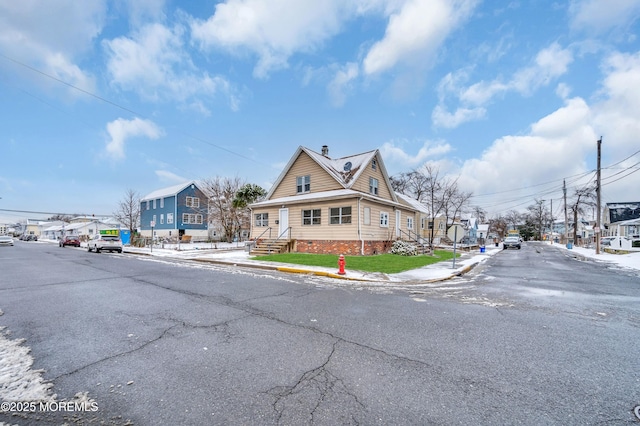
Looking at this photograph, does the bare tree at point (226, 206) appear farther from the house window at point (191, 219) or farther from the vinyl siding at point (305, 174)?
the vinyl siding at point (305, 174)

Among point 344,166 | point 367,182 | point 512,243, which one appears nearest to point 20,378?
point 367,182

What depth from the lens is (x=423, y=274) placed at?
462 inches

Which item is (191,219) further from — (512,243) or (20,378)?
(512,243)

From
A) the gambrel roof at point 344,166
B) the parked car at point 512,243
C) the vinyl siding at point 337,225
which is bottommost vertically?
the parked car at point 512,243

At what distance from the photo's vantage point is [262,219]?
2309cm

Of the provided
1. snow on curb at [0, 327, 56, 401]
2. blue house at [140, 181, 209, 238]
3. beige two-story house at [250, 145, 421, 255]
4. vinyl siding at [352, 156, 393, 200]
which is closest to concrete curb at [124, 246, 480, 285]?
beige two-story house at [250, 145, 421, 255]

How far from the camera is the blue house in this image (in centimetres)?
4131

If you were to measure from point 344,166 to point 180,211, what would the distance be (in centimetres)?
2979

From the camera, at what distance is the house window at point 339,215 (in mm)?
18250

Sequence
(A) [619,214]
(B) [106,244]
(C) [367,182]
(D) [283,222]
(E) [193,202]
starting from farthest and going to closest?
(A) [619,214] → (E) [193,202] → (B) [106,244] → (D) [283,222] → (C) [367,182]

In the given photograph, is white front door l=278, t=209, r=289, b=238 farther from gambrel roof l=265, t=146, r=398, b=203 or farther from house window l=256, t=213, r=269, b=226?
gambrel roof l=265, t=146, r=398, b=203

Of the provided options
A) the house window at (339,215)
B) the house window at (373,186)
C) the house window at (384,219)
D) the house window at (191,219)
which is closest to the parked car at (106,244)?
the house window at (191,219)

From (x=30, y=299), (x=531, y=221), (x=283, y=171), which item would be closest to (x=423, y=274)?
(x=30, y=299)

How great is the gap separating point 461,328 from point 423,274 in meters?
7.01
